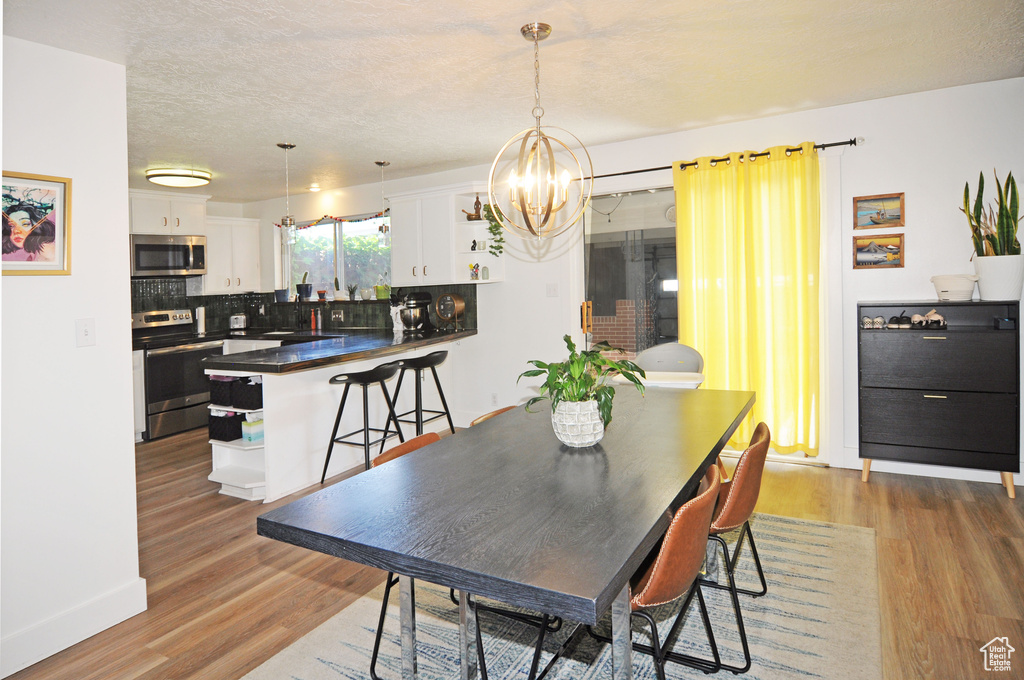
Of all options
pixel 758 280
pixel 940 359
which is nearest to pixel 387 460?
pixel 758 280

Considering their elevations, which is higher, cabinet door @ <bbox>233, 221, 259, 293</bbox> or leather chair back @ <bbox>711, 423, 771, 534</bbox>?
cabinet door @ <bbox>233, 221, 259, 293</bbox>

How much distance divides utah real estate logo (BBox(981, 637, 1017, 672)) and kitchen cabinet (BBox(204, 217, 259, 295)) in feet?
22.7

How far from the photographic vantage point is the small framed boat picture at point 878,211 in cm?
412

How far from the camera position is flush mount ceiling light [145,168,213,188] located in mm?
5594

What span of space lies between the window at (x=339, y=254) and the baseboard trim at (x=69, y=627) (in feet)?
14.2

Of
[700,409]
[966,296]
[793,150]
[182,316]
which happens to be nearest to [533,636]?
[700,409]

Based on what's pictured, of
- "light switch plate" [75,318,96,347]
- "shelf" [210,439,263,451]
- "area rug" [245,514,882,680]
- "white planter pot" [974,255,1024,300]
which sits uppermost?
"white planter pot" [974,255,1024,300]

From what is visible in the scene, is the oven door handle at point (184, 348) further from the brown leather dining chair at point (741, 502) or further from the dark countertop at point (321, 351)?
the brown leather dining chair at point (741, 502)

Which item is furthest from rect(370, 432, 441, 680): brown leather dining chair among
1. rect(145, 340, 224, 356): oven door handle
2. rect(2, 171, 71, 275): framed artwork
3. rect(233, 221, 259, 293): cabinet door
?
rect(233, 221, 259, 293): cabinet door


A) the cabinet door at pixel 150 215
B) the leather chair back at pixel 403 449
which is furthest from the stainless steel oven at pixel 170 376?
the leather chair back at pixel 403 449

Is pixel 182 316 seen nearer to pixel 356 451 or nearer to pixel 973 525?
pixel 356 451

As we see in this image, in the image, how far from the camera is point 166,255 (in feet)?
20.7

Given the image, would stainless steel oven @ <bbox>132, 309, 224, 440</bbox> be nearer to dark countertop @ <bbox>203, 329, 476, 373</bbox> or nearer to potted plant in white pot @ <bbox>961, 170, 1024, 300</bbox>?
dark countertop @ <bbox>203, 329, 476, 373</bbox>

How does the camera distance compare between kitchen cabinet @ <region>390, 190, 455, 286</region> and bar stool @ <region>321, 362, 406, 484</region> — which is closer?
bar stool @ <region>321, 362, 406, 484</region>
